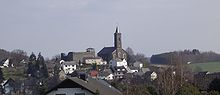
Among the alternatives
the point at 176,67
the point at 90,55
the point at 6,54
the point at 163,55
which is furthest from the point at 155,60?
the point at 176,67

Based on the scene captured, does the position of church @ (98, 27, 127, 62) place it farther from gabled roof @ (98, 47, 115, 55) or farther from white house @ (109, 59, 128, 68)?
white house @ (109, 59, 128, 68)

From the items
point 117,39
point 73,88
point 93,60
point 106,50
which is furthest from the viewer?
point 106,50

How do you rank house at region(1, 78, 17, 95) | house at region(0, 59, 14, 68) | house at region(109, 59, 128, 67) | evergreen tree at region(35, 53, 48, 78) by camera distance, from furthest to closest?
house at region(109, 59, 128, 67) → house at region(0, 59, 14, 68) → evergreen tree at region(35, 53, 48, 78) → house at region(1, 78, 17, 95)

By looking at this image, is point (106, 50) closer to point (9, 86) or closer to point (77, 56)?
point (77, 56)

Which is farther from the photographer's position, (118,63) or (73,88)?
(118,63)

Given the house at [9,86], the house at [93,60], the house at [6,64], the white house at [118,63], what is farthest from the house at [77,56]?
the house at [9,86]

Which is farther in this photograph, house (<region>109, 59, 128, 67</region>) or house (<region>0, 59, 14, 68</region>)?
house (<region>109, 59, 128, 67</region>)

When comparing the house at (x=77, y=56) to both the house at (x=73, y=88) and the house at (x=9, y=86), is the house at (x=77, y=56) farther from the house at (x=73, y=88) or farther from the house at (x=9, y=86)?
the house at (x=73, y=88)

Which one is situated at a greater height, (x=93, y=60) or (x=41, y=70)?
(x=93, y=60)

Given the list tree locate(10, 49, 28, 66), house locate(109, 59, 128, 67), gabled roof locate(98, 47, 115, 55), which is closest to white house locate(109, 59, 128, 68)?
house locate(109, 59, 128, 67)

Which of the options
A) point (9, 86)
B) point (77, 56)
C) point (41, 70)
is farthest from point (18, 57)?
point (9, 86)

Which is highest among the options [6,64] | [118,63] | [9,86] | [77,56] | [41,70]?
[77,56]

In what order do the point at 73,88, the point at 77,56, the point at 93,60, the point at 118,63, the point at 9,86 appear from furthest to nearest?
1. the point at 77,56
2. the point at 93,60
3. the point at 118,63
4. the point at 9,86
5. the point at 73,88

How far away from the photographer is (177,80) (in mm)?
43219
